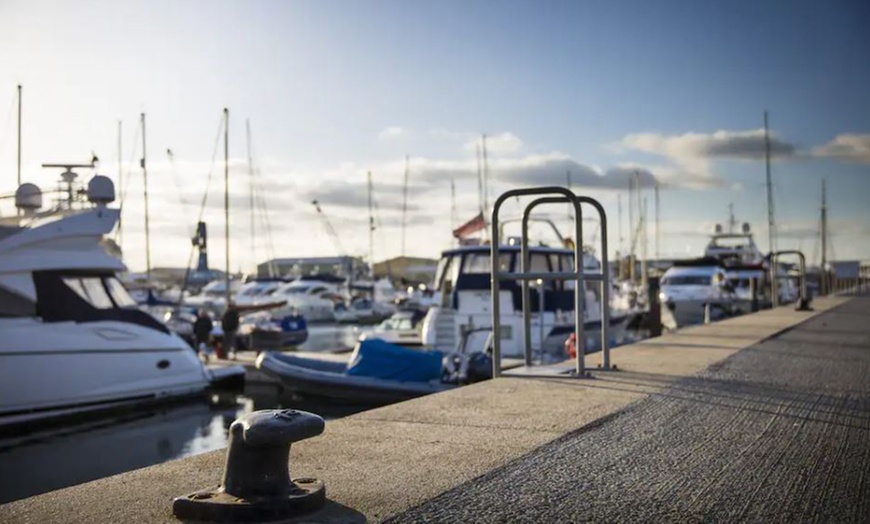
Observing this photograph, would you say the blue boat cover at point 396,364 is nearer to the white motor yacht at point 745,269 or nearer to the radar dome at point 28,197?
the radar dome at point 28,197

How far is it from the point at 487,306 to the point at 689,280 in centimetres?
2056

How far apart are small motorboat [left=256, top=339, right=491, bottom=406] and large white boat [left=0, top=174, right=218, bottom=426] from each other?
123 inches

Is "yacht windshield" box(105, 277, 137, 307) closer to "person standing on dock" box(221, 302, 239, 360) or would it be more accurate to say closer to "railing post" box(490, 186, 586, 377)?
"person standing on dock" box(221, 302, 239, 360)

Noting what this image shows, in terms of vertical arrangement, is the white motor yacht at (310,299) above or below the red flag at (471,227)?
below

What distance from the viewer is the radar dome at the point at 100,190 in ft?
61.1

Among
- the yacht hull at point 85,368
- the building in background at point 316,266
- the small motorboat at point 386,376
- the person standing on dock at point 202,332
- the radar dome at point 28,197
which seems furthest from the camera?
the building in background at point 316,266

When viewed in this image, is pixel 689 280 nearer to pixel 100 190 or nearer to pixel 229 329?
pixel 229 329

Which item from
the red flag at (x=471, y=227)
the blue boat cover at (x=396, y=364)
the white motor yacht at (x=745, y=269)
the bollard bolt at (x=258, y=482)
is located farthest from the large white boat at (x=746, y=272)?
the bollard bolt at (x=258, y=482)

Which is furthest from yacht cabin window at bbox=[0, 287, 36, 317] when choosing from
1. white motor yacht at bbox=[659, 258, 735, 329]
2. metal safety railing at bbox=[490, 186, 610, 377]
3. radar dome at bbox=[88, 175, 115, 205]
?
white motor yacht at bbox=[659, 258, 735, 329]

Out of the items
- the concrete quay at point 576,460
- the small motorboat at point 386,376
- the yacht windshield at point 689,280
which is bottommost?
the small motorboat at point 386,376

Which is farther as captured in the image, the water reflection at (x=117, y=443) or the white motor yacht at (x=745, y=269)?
the white motor yacht at (x=745, y=269)

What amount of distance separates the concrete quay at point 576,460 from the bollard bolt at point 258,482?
0.11 meters

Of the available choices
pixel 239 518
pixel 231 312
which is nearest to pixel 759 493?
pixel 239 518

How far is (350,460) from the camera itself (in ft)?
17.6
